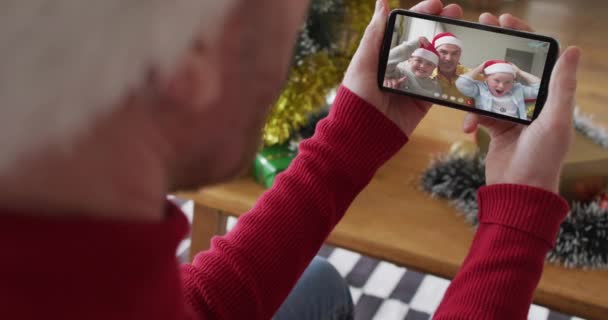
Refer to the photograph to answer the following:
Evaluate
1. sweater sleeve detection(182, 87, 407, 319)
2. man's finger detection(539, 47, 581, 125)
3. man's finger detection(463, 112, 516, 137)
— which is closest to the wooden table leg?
sweater sleeve detection(182, 87, 407, 319)

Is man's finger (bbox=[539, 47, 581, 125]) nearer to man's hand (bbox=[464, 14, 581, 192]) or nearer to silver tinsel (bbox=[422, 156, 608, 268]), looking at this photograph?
man's hand (bbox=[464, 14, 581, 192])

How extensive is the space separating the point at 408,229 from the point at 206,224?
310 mm

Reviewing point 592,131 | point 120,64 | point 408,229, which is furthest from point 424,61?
point 120,64

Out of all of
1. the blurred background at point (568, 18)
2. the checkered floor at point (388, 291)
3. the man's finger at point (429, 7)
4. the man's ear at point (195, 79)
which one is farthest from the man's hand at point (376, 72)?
the blurred background at point (568, 18)

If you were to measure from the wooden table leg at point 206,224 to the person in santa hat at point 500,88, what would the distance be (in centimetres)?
43

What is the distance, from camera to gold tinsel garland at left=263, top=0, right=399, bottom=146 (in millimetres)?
1017

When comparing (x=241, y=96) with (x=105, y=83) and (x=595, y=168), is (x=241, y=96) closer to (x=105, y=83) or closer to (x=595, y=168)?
(x=105, y=83)

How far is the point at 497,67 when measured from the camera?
73 centimetres

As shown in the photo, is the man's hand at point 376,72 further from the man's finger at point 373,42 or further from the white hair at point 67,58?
the white hair at point 67,58

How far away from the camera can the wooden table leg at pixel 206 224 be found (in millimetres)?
1013

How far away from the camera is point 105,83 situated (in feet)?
0.97

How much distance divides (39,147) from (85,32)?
54mm

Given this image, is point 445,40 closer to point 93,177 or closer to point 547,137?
point 547,137

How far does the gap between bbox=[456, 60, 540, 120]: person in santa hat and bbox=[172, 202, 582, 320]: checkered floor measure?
2.06ft
